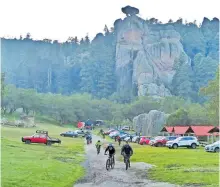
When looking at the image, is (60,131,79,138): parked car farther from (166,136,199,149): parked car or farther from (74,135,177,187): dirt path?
(74,135,177,187): dirt path

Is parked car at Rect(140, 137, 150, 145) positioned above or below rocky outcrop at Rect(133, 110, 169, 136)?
below

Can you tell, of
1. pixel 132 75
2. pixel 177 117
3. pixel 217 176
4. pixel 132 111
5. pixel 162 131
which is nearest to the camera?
pixel 217 176

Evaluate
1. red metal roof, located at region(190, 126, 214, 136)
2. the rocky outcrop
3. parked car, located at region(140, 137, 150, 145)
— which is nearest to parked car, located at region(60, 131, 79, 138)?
the rocky outcrop

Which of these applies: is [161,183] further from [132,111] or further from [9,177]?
[132,111]

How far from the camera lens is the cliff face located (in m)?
177

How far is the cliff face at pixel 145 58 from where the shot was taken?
17662 centimetres

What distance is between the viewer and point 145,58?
181375 millimetres

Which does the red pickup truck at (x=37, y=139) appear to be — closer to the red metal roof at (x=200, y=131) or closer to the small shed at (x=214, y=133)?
the small shed at (x=214, y=133)

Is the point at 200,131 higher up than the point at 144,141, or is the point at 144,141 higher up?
the point at 200,131

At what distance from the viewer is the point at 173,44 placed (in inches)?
7525

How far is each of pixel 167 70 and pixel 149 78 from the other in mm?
16351

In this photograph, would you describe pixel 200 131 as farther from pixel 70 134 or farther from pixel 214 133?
pixel 70 134

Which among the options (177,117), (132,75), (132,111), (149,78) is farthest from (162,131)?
(132,75)

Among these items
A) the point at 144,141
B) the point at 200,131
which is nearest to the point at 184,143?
the point at 144,141
